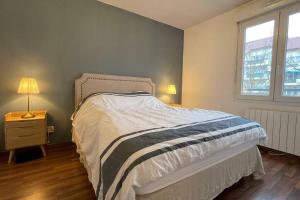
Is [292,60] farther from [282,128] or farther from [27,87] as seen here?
[27,87]

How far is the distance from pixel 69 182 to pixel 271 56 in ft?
10.8

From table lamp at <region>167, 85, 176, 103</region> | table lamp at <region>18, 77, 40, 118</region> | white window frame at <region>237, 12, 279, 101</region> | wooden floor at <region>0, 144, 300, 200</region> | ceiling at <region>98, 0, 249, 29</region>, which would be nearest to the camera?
wooden floor at <region>0, 144, 300, 200</region>

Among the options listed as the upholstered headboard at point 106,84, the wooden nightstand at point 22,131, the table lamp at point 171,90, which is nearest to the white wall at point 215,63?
the table lamp at point 171,90

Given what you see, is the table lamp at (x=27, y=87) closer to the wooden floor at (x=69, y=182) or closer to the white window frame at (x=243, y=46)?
the wooden floor at (x=69, y=182)

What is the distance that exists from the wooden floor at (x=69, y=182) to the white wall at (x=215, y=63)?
1.08 m

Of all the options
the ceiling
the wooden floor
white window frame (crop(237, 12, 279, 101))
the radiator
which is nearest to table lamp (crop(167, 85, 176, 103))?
white window frame (crop(237, 12, 279, 101))

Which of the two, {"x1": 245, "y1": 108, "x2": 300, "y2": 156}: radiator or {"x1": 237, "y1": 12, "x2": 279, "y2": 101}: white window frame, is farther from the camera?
{"x1": 237, "y1": 12, "x2": 279, "y2": 101}: white window frame

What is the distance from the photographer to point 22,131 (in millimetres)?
2049

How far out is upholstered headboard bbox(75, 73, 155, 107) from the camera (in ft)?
8.75

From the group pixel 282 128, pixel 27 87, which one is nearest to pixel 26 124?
pixel 27 87

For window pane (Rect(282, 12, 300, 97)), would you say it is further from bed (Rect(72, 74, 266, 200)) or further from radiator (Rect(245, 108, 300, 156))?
bed (Rect(72, 74, 266, 200))

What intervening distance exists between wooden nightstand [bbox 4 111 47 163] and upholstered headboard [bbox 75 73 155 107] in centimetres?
66

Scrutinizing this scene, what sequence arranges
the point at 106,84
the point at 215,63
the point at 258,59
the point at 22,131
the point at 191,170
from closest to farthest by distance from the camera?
the point at 191,170, the point at 22,131, the point at 258,59, the point at 106,84, the point at 215,63

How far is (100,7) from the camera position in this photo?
285cm
